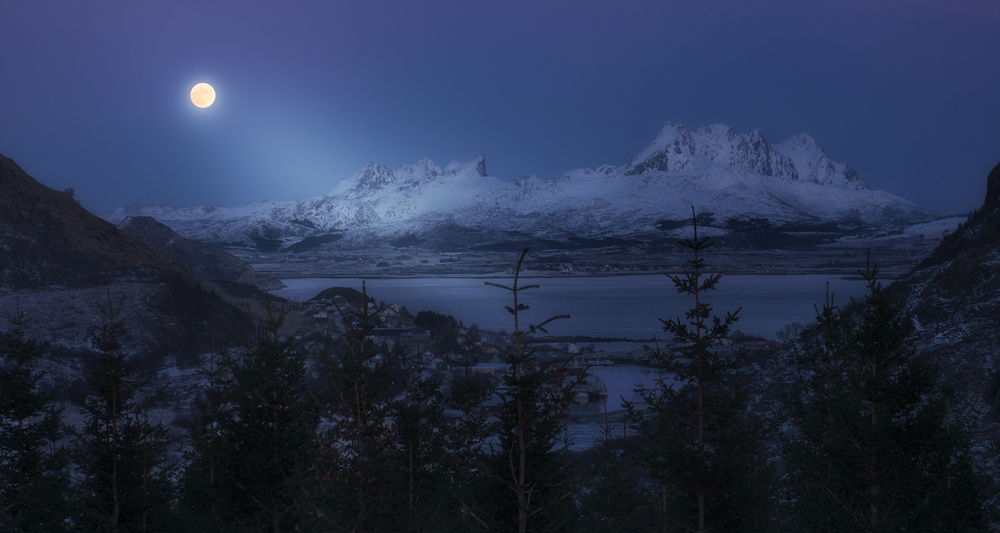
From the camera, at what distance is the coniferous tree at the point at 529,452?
4387 millimetres

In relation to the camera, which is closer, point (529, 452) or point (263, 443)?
point (529, 452)

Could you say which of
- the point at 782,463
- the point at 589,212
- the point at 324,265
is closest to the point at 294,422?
the point at 782,463

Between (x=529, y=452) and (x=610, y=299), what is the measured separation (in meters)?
48.1

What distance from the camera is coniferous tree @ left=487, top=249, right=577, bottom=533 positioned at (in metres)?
4.39

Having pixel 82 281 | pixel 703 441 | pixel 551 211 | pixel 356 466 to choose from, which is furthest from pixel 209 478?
pixel 551 211

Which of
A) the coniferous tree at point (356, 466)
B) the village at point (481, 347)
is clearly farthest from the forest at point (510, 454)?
the village at point (481, 347)

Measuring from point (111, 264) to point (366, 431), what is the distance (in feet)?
101

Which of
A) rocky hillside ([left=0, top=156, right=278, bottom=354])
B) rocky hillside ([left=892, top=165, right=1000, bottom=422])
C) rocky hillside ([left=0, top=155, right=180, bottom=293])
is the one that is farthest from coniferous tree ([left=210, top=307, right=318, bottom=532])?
rocky hillside ([left=0, top=155, right=180, bottom=293])

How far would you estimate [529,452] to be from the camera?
15.1 ft

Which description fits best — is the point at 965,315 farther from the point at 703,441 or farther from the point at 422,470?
the point at 422,470

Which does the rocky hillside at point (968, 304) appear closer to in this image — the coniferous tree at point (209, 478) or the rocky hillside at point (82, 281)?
the coniferous tree at point (209, 478)

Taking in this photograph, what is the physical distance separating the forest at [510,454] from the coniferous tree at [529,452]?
16mm

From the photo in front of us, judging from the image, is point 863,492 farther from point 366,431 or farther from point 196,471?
point 196,471

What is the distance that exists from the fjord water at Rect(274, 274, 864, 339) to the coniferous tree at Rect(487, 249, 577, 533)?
26561 mm
